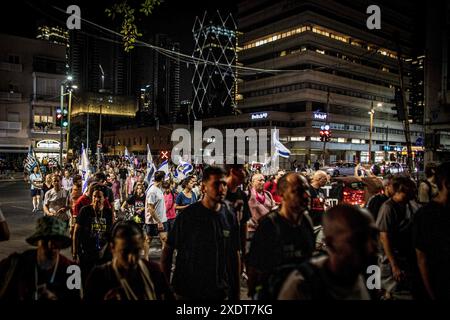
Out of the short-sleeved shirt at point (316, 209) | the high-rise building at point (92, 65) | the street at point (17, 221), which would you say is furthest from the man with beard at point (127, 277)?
the high-rise building at point (92, 65)

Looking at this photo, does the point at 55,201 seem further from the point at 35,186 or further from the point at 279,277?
the point at 279,277

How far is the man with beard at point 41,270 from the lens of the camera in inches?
110

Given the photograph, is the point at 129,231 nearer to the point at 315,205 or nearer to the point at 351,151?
the point at 315,205

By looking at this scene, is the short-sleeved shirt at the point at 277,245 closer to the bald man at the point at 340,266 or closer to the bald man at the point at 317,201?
the bald man at the point at 340,266

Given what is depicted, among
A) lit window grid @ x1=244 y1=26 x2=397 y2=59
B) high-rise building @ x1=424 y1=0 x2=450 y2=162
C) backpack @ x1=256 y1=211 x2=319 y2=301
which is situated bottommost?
backpack @ x1=256 y1=211 x2=319 y2=301

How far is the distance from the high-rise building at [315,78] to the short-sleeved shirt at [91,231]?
6017 centimetres

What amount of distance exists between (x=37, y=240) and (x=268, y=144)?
6415cm

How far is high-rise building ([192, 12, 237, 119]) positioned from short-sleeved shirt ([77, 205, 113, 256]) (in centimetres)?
14504

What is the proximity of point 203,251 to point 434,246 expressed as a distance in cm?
211

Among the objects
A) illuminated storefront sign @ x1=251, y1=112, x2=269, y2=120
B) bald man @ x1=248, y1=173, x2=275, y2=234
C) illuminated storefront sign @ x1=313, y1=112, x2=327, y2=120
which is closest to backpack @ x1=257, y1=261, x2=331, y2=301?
bald man @ x1=248, y1=173, x2=275, y2=234

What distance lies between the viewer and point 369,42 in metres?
78.8

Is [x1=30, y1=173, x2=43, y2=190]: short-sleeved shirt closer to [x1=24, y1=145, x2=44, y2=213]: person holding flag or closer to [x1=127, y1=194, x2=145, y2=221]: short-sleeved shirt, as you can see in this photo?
[x1=24, y1=145, x2=44, y2=213]: person holding flag

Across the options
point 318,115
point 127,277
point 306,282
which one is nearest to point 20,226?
point 127,277

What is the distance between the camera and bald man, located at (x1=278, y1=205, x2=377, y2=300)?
79.5 inches
